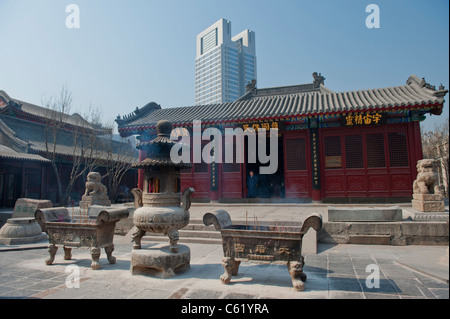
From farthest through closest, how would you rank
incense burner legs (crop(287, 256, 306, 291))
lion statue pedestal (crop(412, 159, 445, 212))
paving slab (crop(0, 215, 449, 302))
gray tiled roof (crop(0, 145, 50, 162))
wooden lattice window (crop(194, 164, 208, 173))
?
gray tiled roof (crop(0, 145, 50, 162)) < wooden lattice window (crop(194, 164, 208, 173)) < lion statue pedestal (crop(412, 159, 445, 212)) < incense burner legs (crop(287, 256, 306, 291)) < paving slab (crop(0, 215, 449, 302))

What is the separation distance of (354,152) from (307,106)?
263 centimetres

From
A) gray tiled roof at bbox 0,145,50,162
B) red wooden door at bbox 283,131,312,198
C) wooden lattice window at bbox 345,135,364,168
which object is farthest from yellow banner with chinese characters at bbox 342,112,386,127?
gray tiled roof at bbox 0,145,50,162

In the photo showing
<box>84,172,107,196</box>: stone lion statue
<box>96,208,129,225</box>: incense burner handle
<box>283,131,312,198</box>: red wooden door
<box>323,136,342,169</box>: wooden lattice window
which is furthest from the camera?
<box>283,131,312,198</box>: red wooden door

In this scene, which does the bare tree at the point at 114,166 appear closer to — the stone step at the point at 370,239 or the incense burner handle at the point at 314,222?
the stone step at the point at 370,239

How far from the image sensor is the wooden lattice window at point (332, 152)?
10.9 metres

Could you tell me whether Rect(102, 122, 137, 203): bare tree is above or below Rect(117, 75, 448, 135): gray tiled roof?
below

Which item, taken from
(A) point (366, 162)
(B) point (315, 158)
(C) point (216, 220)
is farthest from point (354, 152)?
(C) point (216, 220)

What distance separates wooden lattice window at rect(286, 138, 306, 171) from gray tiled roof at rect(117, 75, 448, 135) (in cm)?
134

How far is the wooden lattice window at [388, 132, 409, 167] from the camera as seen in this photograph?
10.3 meters

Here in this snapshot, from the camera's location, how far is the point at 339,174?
10.8 meters

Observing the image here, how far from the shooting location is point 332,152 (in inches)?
434

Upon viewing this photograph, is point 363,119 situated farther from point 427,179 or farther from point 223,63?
point 223,63

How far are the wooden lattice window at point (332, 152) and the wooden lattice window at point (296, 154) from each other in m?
0.85

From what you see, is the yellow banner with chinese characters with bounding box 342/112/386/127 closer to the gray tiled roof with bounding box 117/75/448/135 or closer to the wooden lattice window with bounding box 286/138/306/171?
the gray tiled roof with bounding box 117/75/448/135
